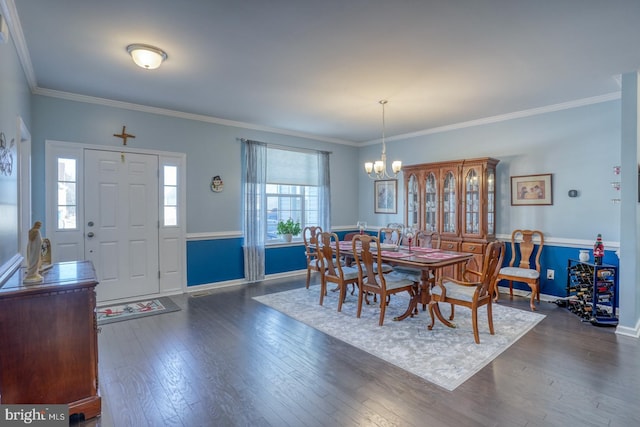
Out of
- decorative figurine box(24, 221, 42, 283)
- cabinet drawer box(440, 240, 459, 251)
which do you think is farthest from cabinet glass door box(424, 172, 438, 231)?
decorative figurine box(24, 221, 42, 283)

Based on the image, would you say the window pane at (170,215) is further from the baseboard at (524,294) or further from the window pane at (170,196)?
the baseboard at (524,294)

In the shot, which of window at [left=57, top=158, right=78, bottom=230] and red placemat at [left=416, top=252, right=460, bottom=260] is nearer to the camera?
red placemat at [left=416, top=252, right=460, bottom=260]

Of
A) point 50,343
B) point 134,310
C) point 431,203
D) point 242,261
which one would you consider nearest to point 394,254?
point 431,203

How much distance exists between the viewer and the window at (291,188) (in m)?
5.95

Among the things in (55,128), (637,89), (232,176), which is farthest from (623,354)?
(55,128)

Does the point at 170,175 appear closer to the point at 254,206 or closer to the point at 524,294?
the point at 254,206

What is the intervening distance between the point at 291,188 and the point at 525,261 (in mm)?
4017

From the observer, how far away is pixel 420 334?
3.30m

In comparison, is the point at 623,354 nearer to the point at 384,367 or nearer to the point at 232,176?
the point at 384,367

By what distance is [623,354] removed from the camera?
2.87 m

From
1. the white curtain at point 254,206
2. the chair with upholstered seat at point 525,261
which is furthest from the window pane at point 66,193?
the chair with upholstered seat at point 525,261

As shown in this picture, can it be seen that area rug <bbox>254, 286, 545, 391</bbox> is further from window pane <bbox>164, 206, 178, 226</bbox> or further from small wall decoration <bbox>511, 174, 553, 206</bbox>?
window pane <bbox>164, 206, 178, 226</bbox>

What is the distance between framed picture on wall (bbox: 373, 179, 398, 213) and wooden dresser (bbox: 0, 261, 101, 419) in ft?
17.7

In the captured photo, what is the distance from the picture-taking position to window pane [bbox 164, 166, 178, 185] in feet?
15.7
